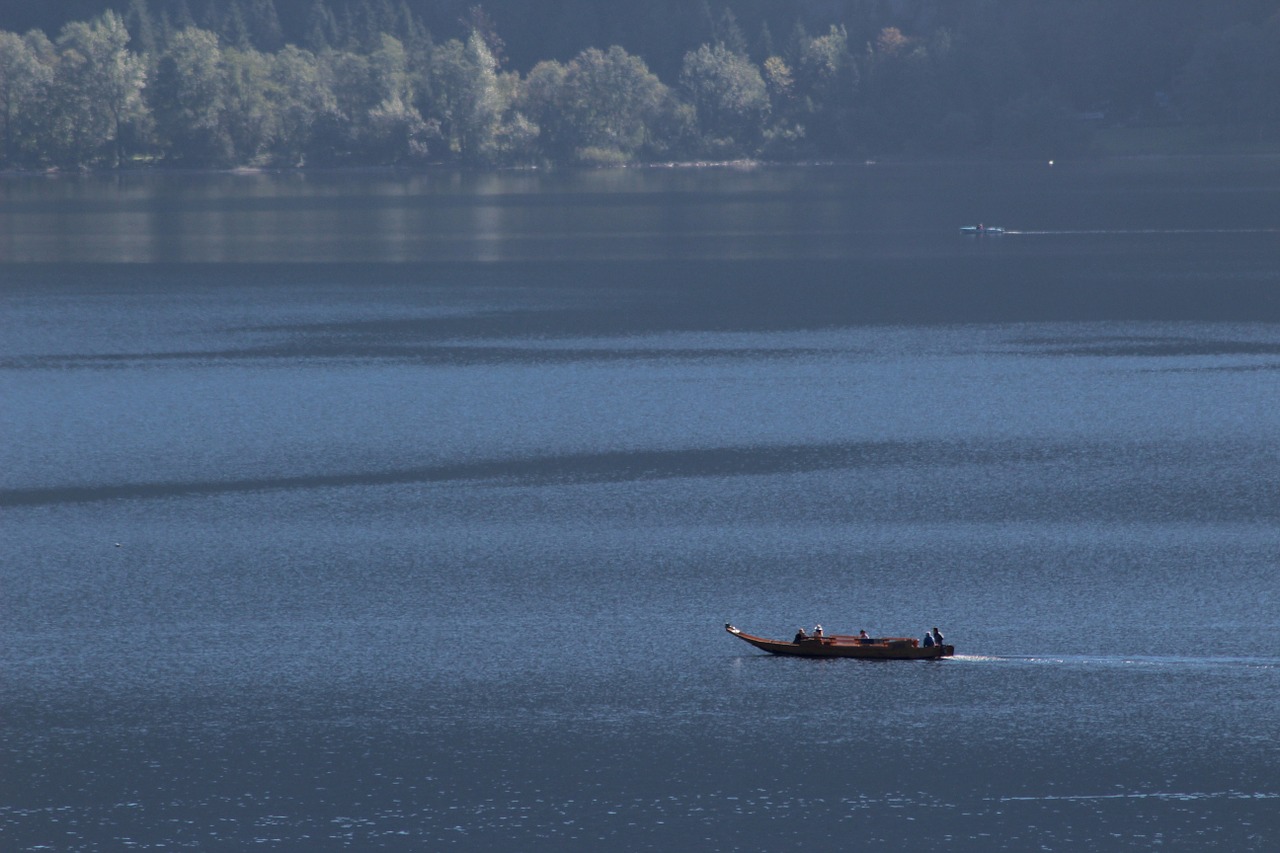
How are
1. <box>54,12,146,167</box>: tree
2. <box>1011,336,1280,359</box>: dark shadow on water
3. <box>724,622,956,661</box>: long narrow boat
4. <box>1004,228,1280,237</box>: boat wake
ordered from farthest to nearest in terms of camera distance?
1. <box>54,12,146,167</box>: tree
2. <box>1004,228,1280,237</box>: boat wake
3. <box>1011,336,1280,359</box>: dark shadow on water
4. <box>724,622,956,661</box>: long narrow boat

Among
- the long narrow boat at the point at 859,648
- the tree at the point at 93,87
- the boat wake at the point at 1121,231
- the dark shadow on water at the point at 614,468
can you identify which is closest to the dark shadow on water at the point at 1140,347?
the dark shadow on water at the point at 614,468

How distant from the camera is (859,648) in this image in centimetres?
3678

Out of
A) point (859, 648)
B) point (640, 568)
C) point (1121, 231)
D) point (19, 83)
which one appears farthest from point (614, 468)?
point (19, 83)

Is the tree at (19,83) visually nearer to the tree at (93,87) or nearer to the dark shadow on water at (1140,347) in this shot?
the tree at (93,87)

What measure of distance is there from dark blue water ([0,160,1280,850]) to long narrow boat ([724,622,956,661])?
0.43 metres

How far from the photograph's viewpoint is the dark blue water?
30750 millimetres

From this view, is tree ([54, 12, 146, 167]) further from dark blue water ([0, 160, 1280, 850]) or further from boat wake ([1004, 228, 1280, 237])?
boat wake ([1004, 228, 1280, 237])

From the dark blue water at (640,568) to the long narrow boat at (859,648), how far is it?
0.43m

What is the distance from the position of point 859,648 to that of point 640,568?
8.42 metres

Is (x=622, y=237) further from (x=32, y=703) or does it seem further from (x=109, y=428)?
(x=32, y=703)

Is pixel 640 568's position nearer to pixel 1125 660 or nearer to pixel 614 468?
pixel 614 468

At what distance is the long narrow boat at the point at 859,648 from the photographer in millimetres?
36531

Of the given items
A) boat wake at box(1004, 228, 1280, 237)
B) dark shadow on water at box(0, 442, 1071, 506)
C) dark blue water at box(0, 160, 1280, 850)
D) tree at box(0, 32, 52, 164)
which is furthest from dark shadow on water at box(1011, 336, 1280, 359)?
tree at box(0, 32, 52, 164)

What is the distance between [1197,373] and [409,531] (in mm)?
35654
